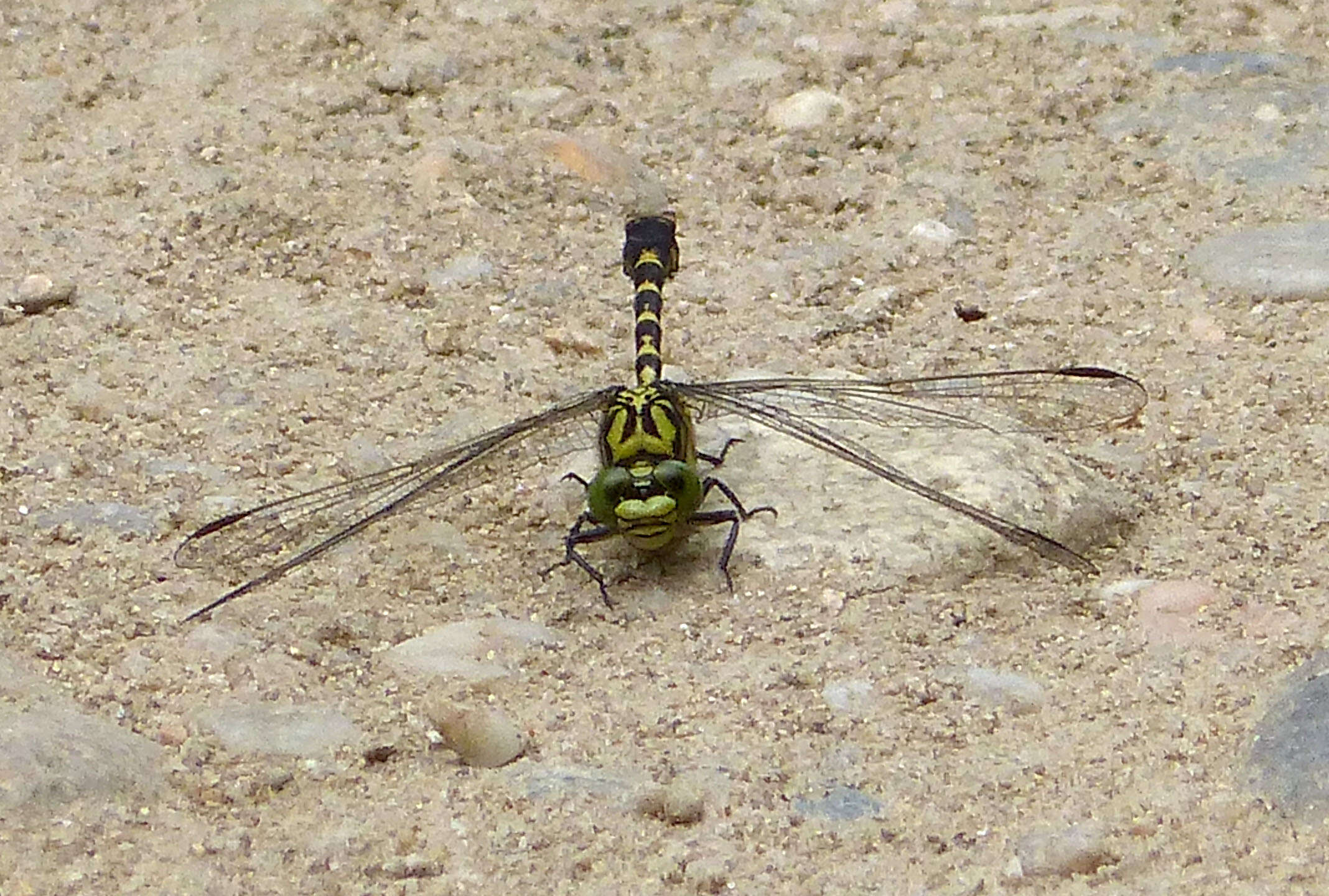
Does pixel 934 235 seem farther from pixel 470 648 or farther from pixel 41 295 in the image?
pixel 41 295

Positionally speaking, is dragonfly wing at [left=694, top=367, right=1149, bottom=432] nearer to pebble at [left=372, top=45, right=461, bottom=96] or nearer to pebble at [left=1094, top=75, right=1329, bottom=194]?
pebble at [left=1094, top=75, right=1329, bottom=194]

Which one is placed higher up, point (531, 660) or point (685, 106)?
point (685, 106)

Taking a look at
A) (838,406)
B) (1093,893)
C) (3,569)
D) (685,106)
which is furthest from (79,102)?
(1093,893)

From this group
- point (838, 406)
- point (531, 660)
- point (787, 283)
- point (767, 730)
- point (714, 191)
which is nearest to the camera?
point (767, 730)

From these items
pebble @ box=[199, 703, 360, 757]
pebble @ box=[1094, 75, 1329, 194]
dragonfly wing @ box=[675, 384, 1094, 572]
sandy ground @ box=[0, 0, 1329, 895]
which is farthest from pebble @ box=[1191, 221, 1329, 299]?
pebble @ box=[199, 703, 360, 757]

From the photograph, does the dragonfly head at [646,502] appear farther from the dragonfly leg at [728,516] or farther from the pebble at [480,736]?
the pebble at [480,736]

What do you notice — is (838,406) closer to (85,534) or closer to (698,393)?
(698,393)
